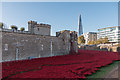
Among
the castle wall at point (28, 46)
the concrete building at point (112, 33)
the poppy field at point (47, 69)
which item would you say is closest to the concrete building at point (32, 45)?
the castle wall at point (28, 46)

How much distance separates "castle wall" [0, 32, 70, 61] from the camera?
8.27 metres

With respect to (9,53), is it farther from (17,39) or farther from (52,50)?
(52,50)

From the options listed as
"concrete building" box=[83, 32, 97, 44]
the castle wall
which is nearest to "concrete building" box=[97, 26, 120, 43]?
"concrete building" box=[83, 32, 97, 44]

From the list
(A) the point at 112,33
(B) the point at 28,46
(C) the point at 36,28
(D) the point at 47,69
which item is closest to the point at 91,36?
(A) the point at 112,33

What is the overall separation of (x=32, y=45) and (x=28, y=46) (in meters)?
0.56

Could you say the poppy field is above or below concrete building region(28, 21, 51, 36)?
below

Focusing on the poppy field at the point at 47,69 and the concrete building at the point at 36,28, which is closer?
the poppy field at the point at 47,69

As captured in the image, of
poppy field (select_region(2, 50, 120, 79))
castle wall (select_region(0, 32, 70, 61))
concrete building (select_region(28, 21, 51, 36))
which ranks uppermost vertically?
concrete building (select_region(28, 21, 51, 36))

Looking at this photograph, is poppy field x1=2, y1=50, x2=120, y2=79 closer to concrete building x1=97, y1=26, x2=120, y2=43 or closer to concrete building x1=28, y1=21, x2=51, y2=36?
concrete building x1=28, y1=21, x2=51, y2=36

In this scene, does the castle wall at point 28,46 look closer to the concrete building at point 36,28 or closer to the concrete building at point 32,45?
the concrete building at point 32,45

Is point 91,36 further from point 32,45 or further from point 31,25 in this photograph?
point 32,45

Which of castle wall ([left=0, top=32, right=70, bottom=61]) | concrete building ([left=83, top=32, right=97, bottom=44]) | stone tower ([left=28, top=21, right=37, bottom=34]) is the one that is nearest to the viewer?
castle wall ([left=0, top=32, right=70, bottom=61])

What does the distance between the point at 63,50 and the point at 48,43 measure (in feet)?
11.9

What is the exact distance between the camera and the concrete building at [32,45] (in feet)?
27.1
